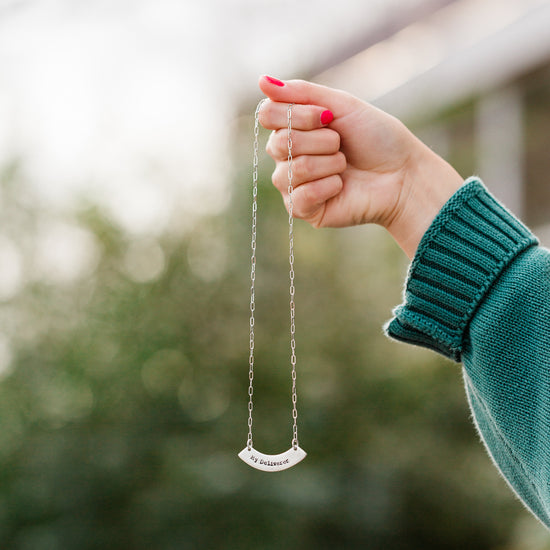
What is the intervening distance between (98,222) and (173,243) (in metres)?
0.40

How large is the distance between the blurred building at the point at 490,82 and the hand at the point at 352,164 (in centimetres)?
310

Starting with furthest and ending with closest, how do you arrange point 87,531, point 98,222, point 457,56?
point 457,56 < point 98,222 < point 87,531

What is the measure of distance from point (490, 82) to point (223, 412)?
3.31 meters

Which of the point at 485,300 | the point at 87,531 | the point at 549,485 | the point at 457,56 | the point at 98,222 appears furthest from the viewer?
the point at 457,56

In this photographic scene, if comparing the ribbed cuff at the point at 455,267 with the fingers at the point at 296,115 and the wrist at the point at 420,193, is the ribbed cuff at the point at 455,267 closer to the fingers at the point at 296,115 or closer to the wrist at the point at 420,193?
the wrist at the point at 420,193

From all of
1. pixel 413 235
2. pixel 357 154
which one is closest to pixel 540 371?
pixel 413 235

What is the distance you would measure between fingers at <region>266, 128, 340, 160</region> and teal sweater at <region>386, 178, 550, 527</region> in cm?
27

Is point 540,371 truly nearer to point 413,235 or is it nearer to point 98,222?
point 413,235

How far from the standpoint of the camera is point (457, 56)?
4.85 m

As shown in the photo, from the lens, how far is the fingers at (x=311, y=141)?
1329mm

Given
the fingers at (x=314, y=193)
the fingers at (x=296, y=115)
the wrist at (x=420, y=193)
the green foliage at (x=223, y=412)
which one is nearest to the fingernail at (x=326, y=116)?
the fingers at (x=296, y=115)

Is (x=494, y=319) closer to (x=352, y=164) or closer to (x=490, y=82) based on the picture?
(x=352, y=164)

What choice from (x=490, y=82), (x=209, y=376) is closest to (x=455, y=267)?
(x=209, y=376)

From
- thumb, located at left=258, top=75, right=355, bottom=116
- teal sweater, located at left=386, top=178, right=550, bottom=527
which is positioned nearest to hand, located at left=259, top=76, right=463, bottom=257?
thumb, located at left=258, top=75, right=355, bottom=116
